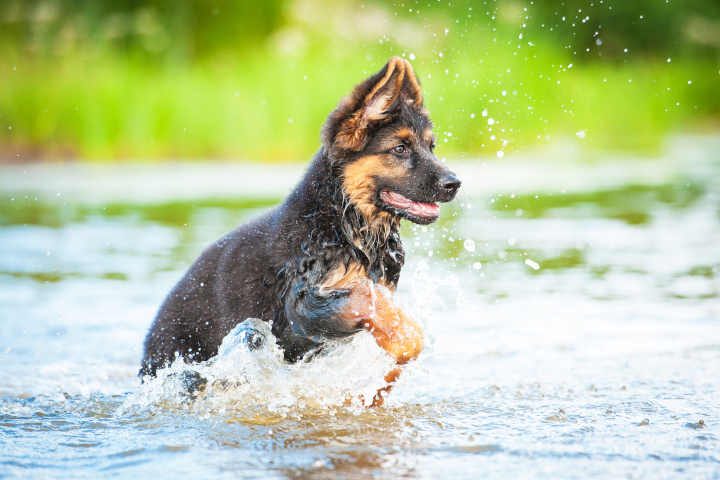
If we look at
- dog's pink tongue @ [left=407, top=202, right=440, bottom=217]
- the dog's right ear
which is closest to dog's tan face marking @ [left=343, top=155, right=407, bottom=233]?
the dog's right ear

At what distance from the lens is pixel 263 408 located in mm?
5086

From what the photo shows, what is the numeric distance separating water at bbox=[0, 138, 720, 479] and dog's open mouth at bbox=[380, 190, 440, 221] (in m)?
0.85

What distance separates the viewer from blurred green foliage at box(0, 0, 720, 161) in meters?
16.0

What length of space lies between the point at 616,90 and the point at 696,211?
26.8 feet

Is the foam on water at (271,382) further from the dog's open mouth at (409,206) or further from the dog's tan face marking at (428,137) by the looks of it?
the dog's tan face marking at (428,137)

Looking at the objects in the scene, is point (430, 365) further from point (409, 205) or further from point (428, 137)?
point (428, 137)

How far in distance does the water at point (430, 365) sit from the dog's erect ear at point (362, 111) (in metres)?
1.18

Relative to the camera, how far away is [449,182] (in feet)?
16.0

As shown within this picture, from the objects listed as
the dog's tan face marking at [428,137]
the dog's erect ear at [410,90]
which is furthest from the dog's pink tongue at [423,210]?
the dog's erect ear at [410,90]

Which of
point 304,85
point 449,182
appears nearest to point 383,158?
point 449,182

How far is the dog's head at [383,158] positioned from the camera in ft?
16.2

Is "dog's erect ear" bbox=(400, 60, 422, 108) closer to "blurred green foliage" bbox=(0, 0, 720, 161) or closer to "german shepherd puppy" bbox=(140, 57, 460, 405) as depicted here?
"german shepherd puppy" bbox=(140, 57, 460, 405)

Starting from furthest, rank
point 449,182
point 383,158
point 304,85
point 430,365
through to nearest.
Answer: point 304,85 → point 430,365 → point 383,158 → point 449,182

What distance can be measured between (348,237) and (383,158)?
1.60 feet
